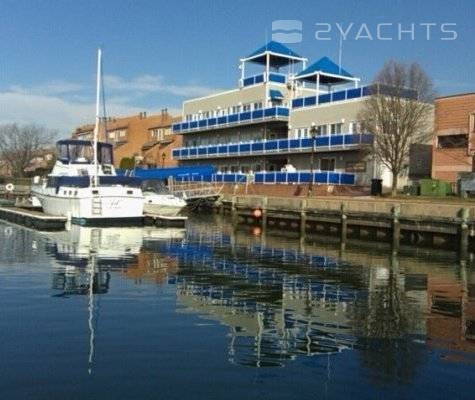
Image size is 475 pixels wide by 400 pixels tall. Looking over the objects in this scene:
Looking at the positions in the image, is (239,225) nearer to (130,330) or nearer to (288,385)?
(130,330)

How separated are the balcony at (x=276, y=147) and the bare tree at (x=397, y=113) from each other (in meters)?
1.77

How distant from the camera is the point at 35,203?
53.2 metres

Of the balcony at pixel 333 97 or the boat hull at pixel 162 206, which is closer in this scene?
the boat hull at pixel 162 206

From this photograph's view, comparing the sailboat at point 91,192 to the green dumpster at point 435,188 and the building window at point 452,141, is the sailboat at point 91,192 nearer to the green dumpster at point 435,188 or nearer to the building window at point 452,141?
the green dumpster at point 435,188

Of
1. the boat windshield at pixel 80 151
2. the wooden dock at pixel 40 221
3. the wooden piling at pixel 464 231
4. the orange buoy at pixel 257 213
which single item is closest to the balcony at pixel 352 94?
the orange buoy at pixel 257 213

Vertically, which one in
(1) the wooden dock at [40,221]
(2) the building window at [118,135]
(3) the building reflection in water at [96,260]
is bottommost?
(3) the building reflection in water at [96,260]

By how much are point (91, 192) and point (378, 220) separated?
55.0ft

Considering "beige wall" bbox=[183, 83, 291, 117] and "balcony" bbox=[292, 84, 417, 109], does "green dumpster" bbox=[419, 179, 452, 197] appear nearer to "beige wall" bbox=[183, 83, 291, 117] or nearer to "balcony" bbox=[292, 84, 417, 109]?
"balcony" bbox=[292, 84, 417, 109]

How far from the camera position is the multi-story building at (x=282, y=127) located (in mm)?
55812

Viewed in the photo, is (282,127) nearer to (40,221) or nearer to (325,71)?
(325,71)

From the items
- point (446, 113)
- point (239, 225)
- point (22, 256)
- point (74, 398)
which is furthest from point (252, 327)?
point (446, 113)

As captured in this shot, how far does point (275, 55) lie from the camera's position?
230ft

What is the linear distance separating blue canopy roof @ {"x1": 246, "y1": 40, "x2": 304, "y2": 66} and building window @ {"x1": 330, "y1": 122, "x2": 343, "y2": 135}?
1435 centimetres

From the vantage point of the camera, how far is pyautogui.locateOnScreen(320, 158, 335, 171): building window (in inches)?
2318
